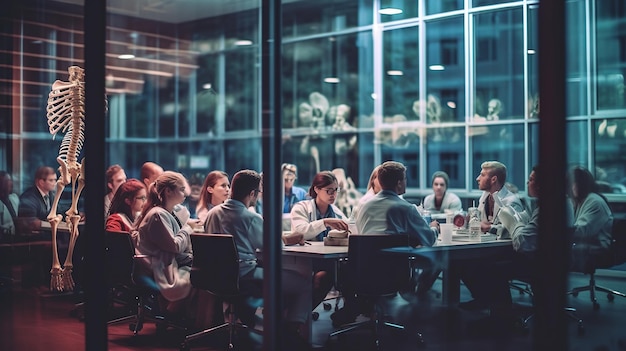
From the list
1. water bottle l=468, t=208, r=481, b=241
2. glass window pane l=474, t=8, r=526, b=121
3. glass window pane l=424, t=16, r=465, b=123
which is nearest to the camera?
water bottle l=468, t=208, r=481, b=241

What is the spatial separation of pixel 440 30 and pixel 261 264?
677 cm

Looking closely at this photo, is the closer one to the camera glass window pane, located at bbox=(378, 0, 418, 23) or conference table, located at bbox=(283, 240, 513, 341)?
conference table, located at bbox=(283, 240, 513, 341)

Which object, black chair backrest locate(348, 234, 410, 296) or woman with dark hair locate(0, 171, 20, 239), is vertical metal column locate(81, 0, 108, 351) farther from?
woman with dark hair locate(0, 171, 20, 239)

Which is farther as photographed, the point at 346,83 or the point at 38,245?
the point at 346,83

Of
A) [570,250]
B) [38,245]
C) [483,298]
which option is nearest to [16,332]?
[38,245]

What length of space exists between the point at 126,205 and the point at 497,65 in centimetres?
524

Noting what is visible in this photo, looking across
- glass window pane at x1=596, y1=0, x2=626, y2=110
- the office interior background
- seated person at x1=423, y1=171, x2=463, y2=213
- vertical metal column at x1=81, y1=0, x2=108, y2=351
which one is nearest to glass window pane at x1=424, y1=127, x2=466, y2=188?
the office interior background

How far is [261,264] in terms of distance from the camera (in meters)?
4.05

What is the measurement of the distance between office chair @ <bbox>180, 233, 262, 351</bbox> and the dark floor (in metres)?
0.16

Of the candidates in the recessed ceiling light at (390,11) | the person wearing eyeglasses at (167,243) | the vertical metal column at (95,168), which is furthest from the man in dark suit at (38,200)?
the recessed ceiling light at (390,11)

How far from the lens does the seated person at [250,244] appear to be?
4071 mm

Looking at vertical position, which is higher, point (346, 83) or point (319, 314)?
point (346, 83)

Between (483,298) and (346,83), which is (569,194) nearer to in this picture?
(483,298)

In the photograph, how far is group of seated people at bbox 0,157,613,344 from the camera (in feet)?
15.2
